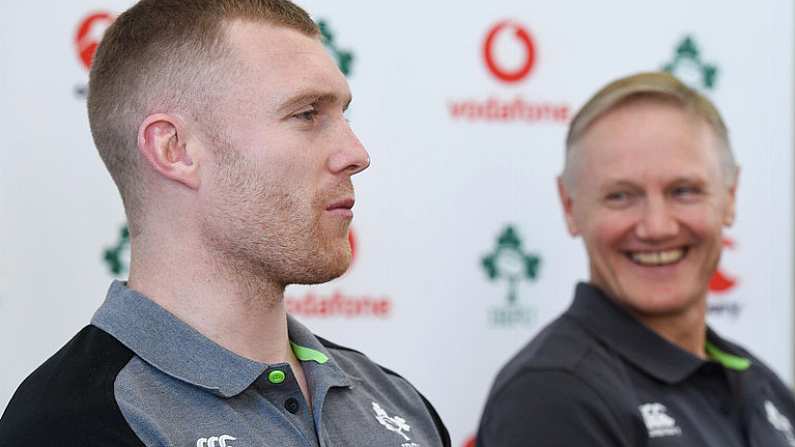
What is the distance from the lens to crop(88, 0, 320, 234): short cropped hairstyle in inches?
56.6

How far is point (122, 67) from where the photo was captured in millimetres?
1478

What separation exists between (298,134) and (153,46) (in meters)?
0.22

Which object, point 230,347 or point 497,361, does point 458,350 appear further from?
point 230,347

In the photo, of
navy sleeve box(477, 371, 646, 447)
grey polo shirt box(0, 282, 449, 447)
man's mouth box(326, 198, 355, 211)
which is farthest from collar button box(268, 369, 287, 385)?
navy sleeve box(477, 371, 646, 447)

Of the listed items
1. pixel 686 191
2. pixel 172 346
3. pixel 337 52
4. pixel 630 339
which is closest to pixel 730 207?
pixel 686 191

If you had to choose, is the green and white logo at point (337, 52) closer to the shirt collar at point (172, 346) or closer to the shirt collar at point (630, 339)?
the shirt collar at point (630, 339)

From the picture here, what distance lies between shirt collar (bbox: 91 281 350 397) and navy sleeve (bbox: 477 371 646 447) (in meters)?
0.58

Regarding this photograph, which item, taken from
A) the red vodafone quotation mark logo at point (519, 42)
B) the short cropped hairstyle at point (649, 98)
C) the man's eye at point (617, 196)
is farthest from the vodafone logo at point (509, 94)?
the man's eye at point (617, 196)

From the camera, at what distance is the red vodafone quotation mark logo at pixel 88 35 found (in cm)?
198

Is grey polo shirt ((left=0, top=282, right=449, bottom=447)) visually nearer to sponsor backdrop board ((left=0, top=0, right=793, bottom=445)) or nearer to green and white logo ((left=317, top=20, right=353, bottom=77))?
sponsor backdrop board ((left=0, top=0, right=793, bottom=445))

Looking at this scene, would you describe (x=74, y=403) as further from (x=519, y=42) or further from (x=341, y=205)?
(x=519, y=42)

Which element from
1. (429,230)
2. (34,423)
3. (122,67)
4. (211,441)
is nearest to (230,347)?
(211,441)

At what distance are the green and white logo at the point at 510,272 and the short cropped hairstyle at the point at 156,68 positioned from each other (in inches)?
37.2

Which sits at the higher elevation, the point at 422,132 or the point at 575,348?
the point at 422,132
